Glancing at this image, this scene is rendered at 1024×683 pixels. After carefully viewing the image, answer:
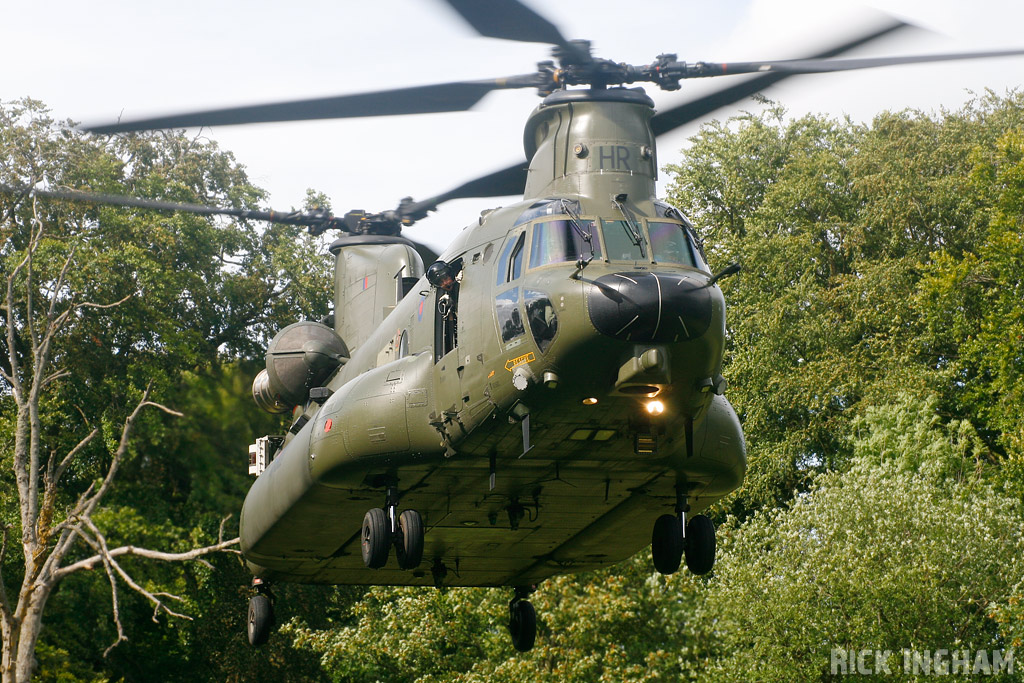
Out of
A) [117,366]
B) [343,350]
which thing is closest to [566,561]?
[343,350]

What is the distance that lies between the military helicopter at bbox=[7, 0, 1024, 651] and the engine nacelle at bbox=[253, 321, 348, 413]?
138cm

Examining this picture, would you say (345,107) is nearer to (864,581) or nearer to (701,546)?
(701,546)

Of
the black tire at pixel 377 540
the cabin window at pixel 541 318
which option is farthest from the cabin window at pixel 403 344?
the cabin window at pixel 541 318

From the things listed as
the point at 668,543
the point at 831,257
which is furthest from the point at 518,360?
the point at 831,257

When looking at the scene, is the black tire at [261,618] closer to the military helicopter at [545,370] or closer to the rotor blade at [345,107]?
the military helicopter at [545,370]

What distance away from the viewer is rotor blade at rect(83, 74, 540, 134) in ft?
40.3

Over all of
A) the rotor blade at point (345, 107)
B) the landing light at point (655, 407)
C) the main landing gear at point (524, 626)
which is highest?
the rotor blade at point (345, 107)

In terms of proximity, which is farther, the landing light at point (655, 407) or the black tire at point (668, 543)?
the black tire at point (668, 543)

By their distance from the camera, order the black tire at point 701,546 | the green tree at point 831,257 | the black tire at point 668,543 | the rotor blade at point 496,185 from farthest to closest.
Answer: the green tree at point 831,257
the rotor blade at point 496,185
the black tire at point 668,543
the black tire at point 701,546

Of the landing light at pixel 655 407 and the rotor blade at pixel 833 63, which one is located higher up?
the rotor blade at pixel 833 63

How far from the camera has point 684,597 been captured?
1016 inches

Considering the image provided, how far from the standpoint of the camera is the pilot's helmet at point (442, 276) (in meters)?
12.4

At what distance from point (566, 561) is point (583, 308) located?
22.2 feet

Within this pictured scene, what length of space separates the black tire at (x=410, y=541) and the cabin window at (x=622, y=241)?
365cm
